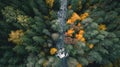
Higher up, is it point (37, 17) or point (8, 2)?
point (8, 2)

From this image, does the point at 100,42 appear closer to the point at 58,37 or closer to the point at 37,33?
the point at 58,37

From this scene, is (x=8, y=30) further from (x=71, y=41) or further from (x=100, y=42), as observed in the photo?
(x=100, y=42)

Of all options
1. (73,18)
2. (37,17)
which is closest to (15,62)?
(37,17)

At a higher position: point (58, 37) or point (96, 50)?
point (58, 37)

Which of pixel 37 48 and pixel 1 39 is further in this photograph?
pixel 1 39

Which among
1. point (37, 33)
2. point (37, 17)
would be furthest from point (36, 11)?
point (37, 33)

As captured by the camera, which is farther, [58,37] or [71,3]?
[71,3]

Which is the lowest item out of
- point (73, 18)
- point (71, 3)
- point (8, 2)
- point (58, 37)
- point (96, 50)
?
point (96, 50)

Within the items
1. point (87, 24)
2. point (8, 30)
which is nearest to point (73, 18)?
point (87, 24)
